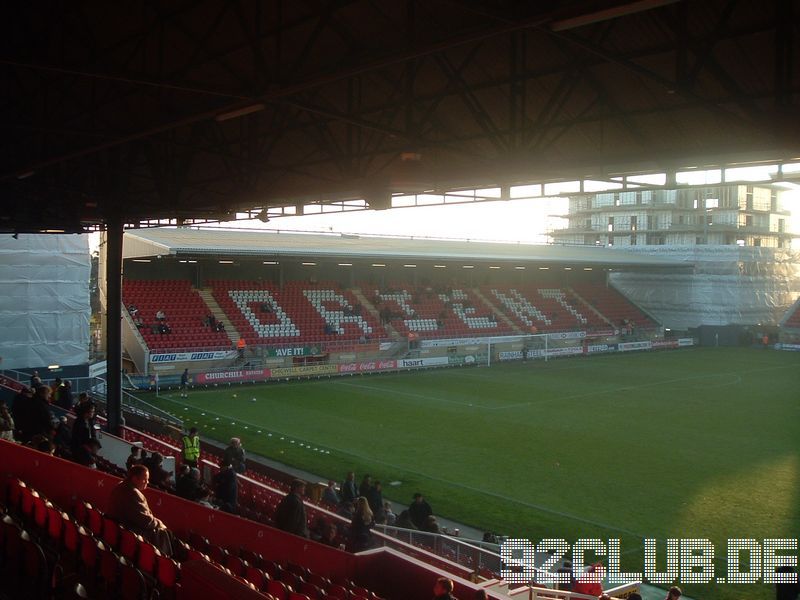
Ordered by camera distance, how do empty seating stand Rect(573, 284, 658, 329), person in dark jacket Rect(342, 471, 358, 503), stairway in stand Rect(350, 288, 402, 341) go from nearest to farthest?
person in dark jacket Rect(342, 471, 358, 503) < stairway in stand Rect(350, 288, 402, 341) < empty seating stand Rect(573, 284, 658, 329)

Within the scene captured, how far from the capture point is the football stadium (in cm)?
729

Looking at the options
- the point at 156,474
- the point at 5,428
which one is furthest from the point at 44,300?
the point at 156,474

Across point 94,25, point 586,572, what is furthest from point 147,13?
point 586,572

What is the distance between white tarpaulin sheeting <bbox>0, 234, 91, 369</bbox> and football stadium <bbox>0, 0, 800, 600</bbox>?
0.28 ft

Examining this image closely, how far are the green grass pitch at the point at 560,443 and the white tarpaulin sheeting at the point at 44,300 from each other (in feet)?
14.0

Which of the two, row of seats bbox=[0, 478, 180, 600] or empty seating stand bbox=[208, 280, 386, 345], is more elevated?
empty seating stand bbox=[208, 280, 386, 345]

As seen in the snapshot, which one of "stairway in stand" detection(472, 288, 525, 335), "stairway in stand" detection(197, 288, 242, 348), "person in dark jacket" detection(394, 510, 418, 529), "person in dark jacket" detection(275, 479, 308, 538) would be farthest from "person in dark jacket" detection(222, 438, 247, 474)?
"stairway in stand" detection(472, 288, 525, 335)

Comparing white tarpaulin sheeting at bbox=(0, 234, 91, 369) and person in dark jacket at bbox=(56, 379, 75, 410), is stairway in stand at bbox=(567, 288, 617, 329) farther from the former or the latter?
person in dark jacket at bbox=(56, 379, 75, 410)

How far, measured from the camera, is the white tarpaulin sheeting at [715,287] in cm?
5494

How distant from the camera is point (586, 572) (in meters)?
10.5

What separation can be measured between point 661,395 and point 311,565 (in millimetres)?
24114

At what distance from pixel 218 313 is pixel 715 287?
120ft

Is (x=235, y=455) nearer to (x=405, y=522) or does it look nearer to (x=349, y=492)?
(x=349, y=492)

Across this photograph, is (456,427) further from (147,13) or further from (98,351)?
(98,351)
